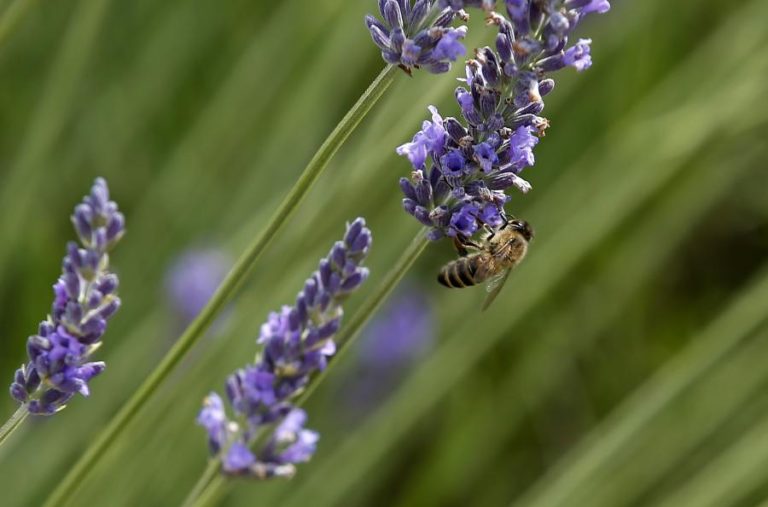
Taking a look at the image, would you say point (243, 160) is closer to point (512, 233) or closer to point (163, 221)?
point (163, 221)

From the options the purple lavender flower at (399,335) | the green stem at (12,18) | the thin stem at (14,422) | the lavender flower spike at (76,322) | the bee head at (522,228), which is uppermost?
the bee head at (522,228)

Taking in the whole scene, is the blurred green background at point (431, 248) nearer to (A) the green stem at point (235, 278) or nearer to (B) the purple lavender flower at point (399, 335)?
(B) the purple lavender flower at point (399, 335)

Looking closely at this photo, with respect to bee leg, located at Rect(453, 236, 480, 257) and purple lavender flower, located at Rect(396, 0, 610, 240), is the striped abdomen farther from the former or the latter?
purple lavender flower, located at Rect(396, 0, 610, 240)

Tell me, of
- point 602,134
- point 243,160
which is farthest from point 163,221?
point 602,134

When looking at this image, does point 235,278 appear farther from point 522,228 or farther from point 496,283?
point 522,228

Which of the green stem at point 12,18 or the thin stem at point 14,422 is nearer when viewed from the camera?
the thin stem at point 14,422

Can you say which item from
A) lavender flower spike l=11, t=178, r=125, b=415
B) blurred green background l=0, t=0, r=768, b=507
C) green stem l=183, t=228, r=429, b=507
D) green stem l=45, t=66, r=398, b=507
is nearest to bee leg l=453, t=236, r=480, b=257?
blurred green background l=0, t=0, r=768, b=507

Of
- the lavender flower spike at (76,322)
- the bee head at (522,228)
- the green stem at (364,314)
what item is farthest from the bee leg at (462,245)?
the lavender flower spike at (76,322)
